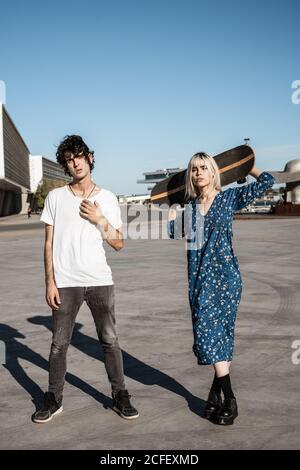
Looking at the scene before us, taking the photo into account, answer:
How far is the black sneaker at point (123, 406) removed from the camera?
323 centimetres

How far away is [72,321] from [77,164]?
1.02 meters

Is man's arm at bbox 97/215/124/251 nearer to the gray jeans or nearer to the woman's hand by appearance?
the gray jeans

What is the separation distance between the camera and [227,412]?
311cm

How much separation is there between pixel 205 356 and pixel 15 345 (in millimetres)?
2622

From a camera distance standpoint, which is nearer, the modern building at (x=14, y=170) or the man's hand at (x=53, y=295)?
the man's hand at (x=53, y=295)

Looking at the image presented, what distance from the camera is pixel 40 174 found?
475ft

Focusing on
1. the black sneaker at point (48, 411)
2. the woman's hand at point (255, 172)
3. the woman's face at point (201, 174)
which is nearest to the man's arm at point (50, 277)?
the black sneaker at point (48, 411)

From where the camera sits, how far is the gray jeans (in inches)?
128

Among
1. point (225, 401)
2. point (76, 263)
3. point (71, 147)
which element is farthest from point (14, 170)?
point (225, 401)

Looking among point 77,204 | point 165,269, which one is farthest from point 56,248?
point 165,269

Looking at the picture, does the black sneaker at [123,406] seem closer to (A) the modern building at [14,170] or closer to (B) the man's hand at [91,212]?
(B) the man's hand at [91,212]

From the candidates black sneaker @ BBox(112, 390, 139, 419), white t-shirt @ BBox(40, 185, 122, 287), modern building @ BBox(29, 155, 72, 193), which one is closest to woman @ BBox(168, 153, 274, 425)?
black sneaker @ BBox(112, 390, 139, 419)

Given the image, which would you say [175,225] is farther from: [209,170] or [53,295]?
[53,295]

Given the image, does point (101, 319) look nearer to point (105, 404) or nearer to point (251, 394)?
point (105, 404)
